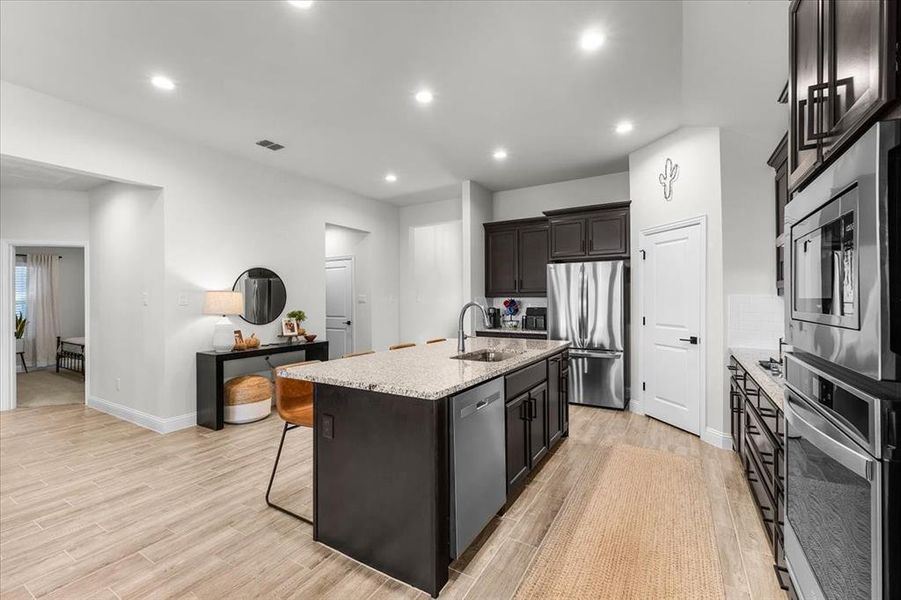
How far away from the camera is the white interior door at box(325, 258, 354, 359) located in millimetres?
7078

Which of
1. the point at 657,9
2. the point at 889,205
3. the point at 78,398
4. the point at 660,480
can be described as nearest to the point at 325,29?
the point at 657,9

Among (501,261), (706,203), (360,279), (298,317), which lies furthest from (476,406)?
(360,279)

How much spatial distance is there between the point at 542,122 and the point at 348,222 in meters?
3.51

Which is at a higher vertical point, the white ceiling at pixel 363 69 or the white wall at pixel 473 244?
the white ceiling at pixel 363 69

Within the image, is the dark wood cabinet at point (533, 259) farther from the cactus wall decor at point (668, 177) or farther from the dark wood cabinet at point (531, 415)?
the dark wood cabinet at point (531, 415)

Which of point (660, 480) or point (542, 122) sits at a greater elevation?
point (542, 122)

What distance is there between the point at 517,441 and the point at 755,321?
2548 millimetres

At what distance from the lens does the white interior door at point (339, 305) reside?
7078 mm

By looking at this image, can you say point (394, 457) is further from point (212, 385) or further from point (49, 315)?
point (49, 315)

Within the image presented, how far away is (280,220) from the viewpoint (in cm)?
520

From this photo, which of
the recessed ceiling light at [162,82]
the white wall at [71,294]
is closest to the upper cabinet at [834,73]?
the recessed ceiling light at [162,82]

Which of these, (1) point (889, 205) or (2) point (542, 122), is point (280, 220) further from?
(1) point (889, 205)

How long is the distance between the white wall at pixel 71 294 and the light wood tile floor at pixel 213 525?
5.23 m

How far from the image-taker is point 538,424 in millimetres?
2961
